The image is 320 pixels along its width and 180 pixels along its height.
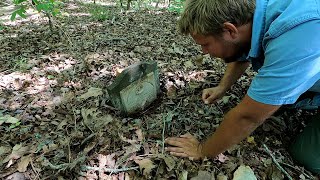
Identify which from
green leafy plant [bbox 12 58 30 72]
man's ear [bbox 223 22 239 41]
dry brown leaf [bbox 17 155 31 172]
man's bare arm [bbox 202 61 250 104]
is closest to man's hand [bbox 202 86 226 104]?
man's bare arm [bbox 202 61 250 104]

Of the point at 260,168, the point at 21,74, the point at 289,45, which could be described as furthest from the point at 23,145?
the point at 289,45

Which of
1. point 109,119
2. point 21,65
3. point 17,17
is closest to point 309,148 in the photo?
point 109,119

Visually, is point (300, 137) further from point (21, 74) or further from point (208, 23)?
point (21, 74)

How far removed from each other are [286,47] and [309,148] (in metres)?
1.22

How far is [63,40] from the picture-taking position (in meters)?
4.16

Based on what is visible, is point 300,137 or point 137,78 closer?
point 300,137

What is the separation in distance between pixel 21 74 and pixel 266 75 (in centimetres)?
278

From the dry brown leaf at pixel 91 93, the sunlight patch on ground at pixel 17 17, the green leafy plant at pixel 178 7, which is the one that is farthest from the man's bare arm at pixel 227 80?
→ the sunlight patch on ground at pixel 17 17

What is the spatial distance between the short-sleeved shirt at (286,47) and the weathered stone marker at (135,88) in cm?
114

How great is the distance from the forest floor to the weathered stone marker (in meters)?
0.11

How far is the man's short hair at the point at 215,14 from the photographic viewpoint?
62.4 inches

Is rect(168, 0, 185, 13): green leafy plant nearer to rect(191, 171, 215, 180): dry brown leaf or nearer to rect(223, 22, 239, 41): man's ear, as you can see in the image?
rect(223, 22, 239, 41): man's ear

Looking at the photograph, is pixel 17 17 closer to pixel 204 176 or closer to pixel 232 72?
pixel 232 72

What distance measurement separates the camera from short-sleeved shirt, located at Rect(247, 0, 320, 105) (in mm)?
1444
